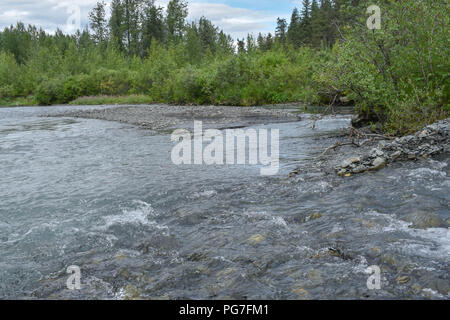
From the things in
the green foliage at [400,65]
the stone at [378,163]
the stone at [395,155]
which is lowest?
the stone at [378,163]

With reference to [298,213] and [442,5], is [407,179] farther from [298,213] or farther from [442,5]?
[442,5]

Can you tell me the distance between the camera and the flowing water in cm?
546

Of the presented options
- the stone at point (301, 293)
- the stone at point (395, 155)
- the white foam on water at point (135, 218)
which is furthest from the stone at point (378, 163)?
the stone at point (301, 293)

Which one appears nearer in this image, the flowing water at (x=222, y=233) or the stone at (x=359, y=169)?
the flowing water at (x=222, y=233)

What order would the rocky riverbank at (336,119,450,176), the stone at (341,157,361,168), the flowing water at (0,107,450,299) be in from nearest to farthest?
the flowing water at (0,107,450,299), the rocky riverbank at (336,119,450,176), the stone at (341,157,361,168)

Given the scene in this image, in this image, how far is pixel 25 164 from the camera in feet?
50.1

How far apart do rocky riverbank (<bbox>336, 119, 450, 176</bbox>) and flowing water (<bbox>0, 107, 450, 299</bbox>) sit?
1.62ft

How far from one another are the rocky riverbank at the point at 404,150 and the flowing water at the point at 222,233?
0.49m

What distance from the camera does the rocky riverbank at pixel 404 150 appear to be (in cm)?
1110

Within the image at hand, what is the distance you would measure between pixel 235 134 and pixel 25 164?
10.9 m

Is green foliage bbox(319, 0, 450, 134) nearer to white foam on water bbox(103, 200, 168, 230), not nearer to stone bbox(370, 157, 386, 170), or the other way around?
stone bbox(370, 157, 386, 170)

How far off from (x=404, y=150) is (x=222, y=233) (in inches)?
285

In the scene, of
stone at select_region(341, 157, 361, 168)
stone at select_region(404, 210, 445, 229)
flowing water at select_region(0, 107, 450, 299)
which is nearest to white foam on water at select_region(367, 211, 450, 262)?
flowing water at select_region(0, 107, 450, 299)

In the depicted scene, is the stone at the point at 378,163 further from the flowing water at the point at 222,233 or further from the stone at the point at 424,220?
the stone at the point at 424,220
